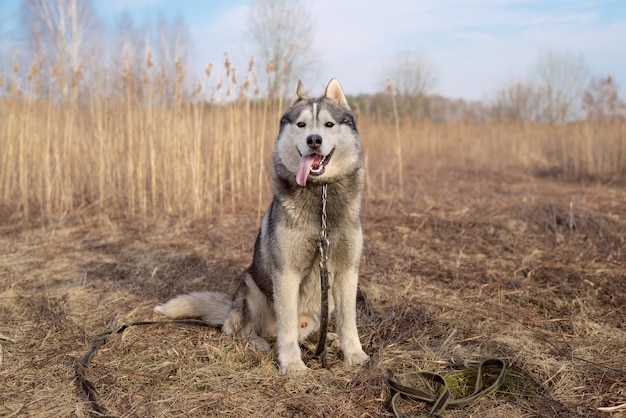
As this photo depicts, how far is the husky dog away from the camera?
268cm

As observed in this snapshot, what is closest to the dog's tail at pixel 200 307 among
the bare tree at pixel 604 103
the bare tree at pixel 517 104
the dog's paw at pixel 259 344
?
the dog's paw at pixel 259 344

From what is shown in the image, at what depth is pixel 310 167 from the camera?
263cm

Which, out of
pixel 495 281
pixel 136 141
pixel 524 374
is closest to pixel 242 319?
pixel 524 374

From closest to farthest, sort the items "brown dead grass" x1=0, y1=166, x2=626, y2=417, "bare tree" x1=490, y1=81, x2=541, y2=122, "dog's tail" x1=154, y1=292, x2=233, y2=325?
"brown dead grass" x1=0, y1=166, x2=626, y2=417 < "dog's tail" x1=154, y1=292, x2=233, y2=325 < "bare tree" x1=490, y1=81, x2=541, y2=122

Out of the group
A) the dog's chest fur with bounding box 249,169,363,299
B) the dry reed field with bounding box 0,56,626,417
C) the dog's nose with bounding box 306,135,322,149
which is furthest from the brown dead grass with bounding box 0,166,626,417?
the dog's nose with bounding box 306,135,322,149

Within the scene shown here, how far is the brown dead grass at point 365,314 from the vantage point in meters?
2.33

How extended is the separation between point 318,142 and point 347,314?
1008 millimetres

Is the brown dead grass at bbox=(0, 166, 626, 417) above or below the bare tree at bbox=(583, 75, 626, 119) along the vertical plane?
below

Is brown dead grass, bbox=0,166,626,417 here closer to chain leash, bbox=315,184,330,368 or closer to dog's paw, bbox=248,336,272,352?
dog's paw, bbox=248,336,272,352

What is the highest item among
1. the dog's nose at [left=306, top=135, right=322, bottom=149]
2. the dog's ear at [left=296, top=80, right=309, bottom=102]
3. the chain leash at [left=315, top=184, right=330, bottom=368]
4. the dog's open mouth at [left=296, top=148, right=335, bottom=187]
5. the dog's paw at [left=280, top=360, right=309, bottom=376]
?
the dog's ear at [left=296, top=80, right=309, bottom=102]

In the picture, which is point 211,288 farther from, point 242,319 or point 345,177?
point 345,177

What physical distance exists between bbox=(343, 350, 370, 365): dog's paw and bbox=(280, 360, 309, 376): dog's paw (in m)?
0.25

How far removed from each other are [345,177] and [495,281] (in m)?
2.10

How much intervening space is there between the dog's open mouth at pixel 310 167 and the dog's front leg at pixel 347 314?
0.59 m
